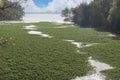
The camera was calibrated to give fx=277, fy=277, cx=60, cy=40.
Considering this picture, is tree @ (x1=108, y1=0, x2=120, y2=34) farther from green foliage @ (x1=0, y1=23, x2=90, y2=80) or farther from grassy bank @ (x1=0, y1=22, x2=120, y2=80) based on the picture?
green foliage @ (x1=0, y1=23, x2=90, y2=80)

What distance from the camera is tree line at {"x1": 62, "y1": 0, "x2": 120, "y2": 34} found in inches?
3162

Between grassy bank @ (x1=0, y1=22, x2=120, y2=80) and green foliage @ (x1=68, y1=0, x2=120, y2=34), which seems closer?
grassy bank @ (x1=0, y1=22, x2=120, y2=80)

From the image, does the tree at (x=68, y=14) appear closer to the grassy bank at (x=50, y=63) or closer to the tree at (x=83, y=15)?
the tree at (x=83, y=15)

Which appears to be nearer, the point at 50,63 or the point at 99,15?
the point at 50,63

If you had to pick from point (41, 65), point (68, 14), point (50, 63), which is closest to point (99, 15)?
point (68, 14)

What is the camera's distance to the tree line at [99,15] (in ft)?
263

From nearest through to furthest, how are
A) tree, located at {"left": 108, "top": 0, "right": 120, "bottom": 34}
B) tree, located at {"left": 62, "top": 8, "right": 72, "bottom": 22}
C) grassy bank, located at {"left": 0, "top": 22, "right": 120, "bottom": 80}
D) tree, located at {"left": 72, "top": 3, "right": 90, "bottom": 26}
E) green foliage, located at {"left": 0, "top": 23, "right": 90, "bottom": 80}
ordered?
green foliage, located at {"left": 0, "top": 23, "right": 90, "bottom": 80}
grassy bank, located at {"left": 0, "top": 22, "right": 120, "bottom": 80}
tree, located at {"left": 108, "top": 0, "right": 120, "bottom": 34}
tree, located at {"left": 72, "top": 3, "right": 90, "bottom": 26}
tree, located at {"left": 62, "top": 8, "right": 72, "bottom": 22}

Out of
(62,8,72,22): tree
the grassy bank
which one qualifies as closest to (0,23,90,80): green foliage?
the grassy bank

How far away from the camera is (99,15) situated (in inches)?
4267

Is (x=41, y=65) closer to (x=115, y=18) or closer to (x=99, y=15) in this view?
(x=115, y=18)

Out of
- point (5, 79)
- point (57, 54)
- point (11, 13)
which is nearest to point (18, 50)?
point (57, 54)

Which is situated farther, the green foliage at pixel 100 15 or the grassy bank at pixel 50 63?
the green foliage at pixel 100 15

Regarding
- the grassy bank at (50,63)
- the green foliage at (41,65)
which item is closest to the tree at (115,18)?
the grassy bank at (50,63)

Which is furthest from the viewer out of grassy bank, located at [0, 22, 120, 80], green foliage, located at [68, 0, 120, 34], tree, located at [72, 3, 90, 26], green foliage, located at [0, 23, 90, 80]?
tree, located at [72, 3, 90, 26]
